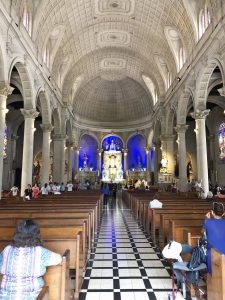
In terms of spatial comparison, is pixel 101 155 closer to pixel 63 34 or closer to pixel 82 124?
pixel 82 124

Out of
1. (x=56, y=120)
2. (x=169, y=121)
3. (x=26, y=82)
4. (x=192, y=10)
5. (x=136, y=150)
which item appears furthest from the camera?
(x=136, y=150)

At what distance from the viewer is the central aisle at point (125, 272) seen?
437 cm

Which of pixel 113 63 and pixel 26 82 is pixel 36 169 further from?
pixel 26 82

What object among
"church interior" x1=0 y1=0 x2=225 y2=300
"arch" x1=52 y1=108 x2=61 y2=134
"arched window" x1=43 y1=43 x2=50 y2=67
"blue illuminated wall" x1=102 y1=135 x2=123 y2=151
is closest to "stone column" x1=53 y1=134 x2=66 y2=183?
"church interior" x1=0 y1=0 x2=225 y2=300

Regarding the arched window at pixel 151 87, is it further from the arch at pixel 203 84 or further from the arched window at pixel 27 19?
the arched window at pixel 27 19

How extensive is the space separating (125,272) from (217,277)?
8.88 ft

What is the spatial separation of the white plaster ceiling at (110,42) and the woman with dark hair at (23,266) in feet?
42.9

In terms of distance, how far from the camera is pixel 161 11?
1814cm

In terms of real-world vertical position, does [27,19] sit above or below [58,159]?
above

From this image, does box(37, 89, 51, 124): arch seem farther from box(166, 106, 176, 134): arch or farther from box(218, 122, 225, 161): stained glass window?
box(218, 122, 225, 161): stained glass window

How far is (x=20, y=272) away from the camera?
2.54m

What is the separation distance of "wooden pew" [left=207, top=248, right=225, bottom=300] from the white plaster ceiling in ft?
45.2

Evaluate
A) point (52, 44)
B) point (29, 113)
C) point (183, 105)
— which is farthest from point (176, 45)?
point (29, 113)

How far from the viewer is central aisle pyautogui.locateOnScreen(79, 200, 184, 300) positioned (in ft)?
14.3
